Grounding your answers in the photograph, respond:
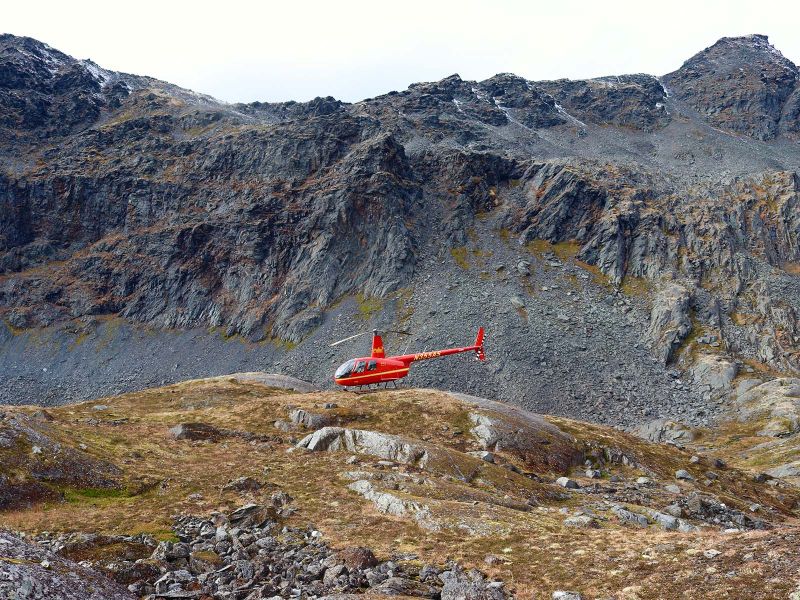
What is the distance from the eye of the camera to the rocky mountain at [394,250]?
84.9 m

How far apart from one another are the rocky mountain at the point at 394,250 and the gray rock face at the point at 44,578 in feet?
209

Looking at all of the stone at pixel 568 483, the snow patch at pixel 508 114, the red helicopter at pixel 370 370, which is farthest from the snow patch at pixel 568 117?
the stone at pixel 568 483

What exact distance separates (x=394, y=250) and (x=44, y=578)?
332 feet

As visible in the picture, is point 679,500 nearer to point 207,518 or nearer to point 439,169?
point 207,518

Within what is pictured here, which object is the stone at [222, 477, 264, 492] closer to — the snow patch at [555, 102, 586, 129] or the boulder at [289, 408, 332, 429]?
the boulder at [289, 408, 332, 429]

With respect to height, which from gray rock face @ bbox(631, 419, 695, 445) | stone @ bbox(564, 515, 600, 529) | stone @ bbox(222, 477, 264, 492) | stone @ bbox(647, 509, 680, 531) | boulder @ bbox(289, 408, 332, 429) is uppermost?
stone @ bbox(222, 477, 264, 492)

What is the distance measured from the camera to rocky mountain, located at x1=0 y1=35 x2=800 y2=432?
8488 cm

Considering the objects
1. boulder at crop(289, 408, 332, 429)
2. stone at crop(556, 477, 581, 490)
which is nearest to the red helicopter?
boulder at crop(289, 408, 332, 429)

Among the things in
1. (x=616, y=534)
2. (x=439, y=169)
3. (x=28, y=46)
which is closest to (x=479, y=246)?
(x=439, y=169)

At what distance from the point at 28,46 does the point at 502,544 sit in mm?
233344

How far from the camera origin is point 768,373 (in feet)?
258

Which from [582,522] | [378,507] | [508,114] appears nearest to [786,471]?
[582,522]

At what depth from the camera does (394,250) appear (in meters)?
112

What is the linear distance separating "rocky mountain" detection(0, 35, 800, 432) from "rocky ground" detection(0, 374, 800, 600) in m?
34.2
